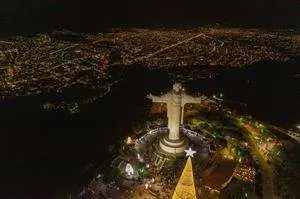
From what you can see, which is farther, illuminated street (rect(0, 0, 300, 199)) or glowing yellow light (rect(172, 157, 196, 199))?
illuminated street (rect(0, 0, 300, 199))

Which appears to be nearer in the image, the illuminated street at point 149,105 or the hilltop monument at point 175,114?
the hilltop monument at point 175,114

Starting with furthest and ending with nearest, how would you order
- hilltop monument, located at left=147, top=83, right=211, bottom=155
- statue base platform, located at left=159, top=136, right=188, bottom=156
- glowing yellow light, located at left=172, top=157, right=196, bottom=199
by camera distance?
statue base platform, located at left=159, top=136, right=188, bottom=156 < hilltop monument, located at left=147, top=83, right=211, bottom=155 < glowing yellow light, located at left=172, top=157, right=196, bottom=199

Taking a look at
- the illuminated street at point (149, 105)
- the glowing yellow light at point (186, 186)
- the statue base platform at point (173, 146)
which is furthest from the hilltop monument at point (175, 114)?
the glowing yellow light at point (186, 186)

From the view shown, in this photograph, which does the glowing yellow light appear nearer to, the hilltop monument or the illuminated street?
the illuminated street

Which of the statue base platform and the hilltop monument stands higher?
the hilltop monument

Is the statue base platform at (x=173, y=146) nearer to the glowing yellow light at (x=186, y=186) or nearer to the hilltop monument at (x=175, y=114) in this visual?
the hilltop monument at (x=175, y=114)

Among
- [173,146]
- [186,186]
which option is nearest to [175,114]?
[173,146]

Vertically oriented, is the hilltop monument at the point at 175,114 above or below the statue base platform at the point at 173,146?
above

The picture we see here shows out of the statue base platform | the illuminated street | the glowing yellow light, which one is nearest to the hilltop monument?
the statue base platform

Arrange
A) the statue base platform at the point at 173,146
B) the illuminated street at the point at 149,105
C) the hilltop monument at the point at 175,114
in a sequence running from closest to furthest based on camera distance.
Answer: the hilltop monument at the point at 175,114 < the illuminated street at the point at 149,105 < the statue base platform at the point at 173,146

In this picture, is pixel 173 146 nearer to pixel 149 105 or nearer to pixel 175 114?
pixel 175 114
